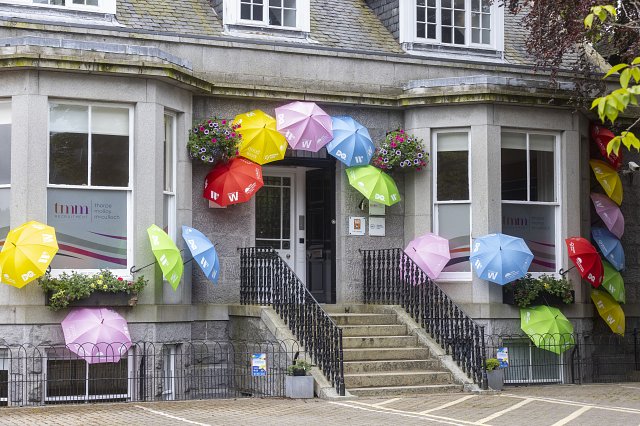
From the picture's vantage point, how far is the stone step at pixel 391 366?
50.8 ft

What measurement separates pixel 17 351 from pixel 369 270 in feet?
20.8

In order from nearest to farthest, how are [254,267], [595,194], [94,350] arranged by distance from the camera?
[94,350]
[254,267]
[595,194]

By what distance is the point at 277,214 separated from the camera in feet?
61.8

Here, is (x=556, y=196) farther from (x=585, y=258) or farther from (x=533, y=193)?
(x=585, y=258)

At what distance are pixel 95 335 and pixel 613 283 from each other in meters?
9.88

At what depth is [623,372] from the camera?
65.7 ft

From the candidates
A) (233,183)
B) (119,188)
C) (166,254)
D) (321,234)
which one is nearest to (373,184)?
(321,234)

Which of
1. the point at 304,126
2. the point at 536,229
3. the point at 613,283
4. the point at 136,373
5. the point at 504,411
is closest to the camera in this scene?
the point at 504,411

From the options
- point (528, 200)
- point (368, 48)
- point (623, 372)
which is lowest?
point (623, 372)

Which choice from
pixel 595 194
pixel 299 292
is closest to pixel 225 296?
pixel 299 292

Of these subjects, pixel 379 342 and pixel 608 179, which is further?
pixel 608 179

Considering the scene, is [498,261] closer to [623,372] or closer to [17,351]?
[623,372]

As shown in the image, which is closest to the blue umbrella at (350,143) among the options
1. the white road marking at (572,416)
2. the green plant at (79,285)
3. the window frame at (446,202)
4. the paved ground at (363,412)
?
the window frame at (446,202)

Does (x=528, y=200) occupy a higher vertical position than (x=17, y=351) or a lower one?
higher
